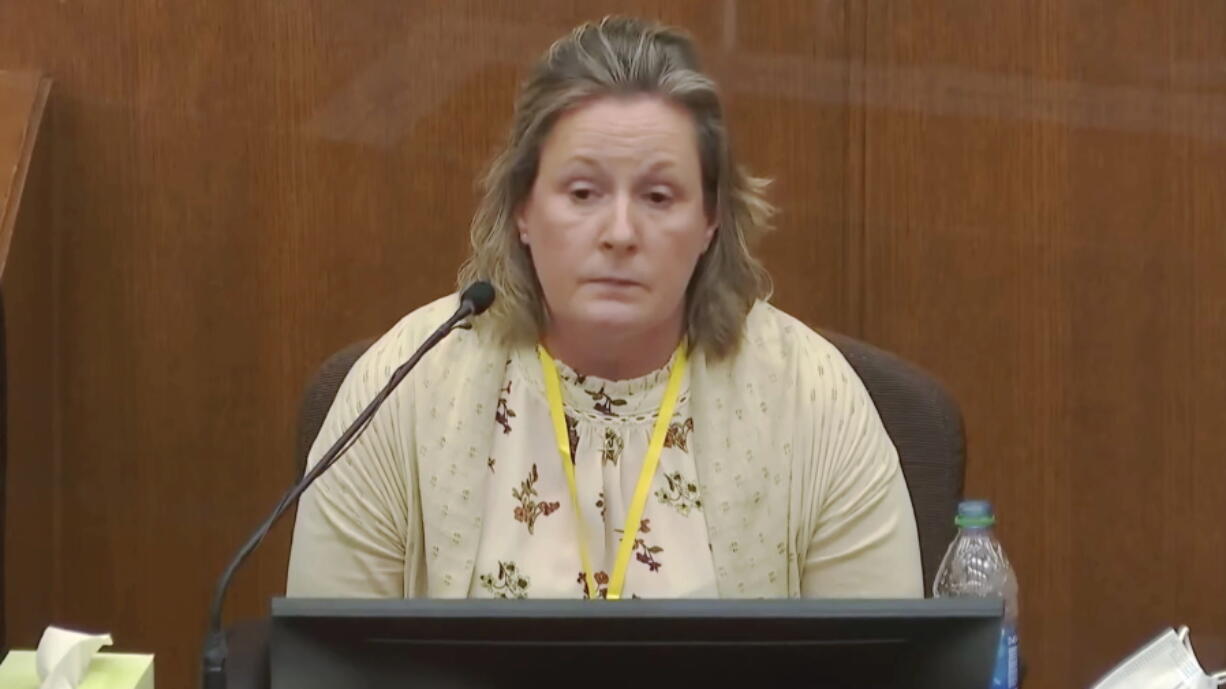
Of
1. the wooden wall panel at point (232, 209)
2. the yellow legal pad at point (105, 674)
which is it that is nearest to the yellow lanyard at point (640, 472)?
the yellow legal pad at point (105, 674)

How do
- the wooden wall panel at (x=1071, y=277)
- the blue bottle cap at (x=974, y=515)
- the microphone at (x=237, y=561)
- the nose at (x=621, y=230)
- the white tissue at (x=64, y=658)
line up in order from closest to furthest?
the microphone at (x=237, y=561)
the white tissue at (x=64, y=658)
the blue bottle cap at (x=974, y=515)
the nose at (x=621, y=230)
the wooden wall panel at (x=1071, y=277)

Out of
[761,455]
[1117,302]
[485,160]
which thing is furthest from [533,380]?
[1117,302]

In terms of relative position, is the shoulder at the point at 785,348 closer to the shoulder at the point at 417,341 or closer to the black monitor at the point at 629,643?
the shoulder at the point at 417,341

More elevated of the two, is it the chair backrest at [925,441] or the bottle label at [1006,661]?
the chair backrest at [925,441]

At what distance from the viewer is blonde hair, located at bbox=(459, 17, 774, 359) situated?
1548 millimetres

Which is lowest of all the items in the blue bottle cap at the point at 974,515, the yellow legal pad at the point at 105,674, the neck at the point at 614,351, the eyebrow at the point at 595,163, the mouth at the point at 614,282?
the yellow legal pad at the point at 105,674

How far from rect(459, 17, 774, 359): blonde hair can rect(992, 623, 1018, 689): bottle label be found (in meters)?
0.64

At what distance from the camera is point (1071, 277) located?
8.12 ft

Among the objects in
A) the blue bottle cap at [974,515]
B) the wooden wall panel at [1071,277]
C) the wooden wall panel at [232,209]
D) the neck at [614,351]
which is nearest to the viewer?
the blue bottle cap at [974,515]

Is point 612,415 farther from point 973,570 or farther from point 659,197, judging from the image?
point 973,570

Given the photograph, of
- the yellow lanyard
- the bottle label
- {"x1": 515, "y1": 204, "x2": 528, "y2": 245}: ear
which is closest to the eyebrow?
{"x1": 515, "y1": 204, "x2": 528, "y2": 245}: ear

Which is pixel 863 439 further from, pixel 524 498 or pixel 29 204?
pixel 29 204

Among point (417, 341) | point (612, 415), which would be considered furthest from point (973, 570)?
point (417, 341)

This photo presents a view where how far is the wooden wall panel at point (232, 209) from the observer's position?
90.9 inches
